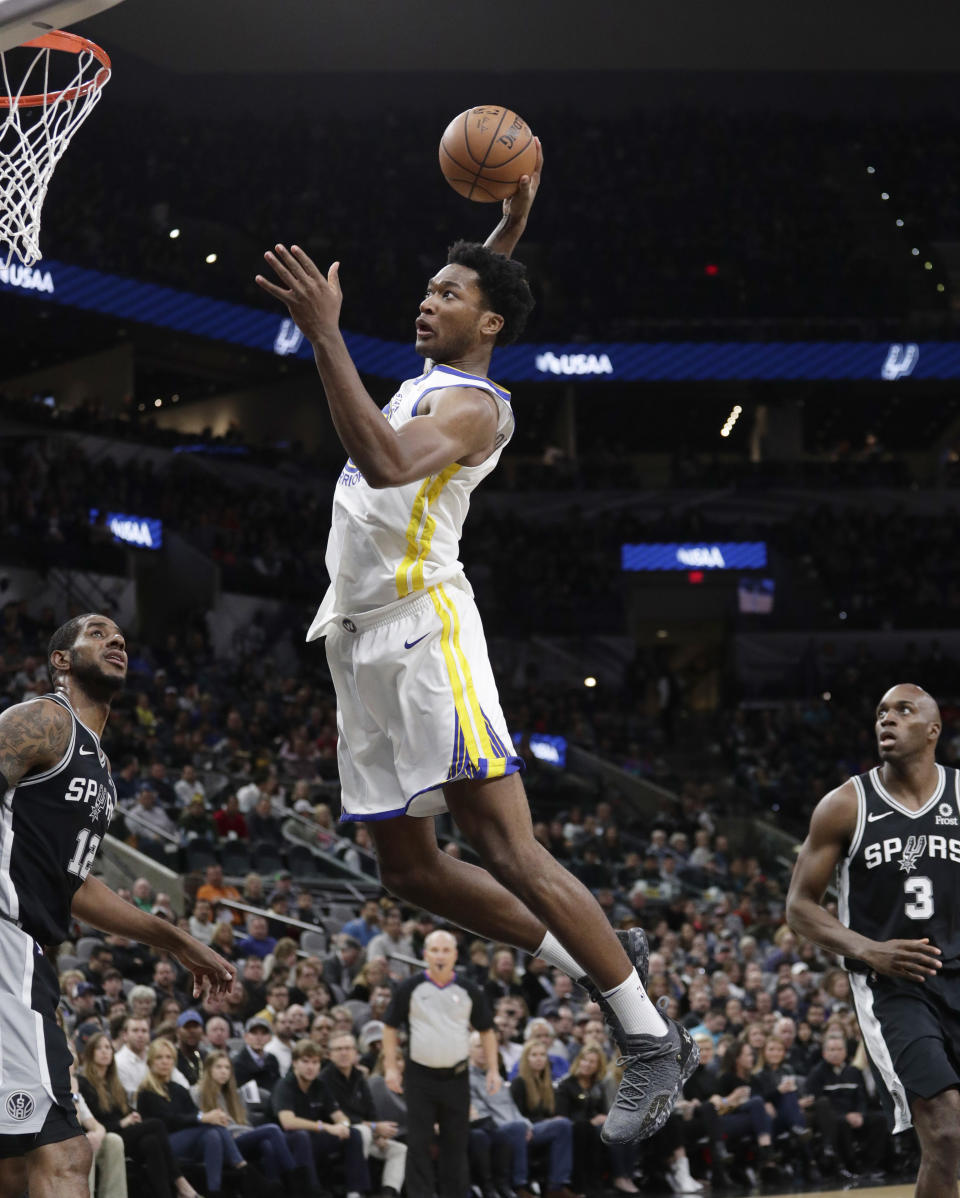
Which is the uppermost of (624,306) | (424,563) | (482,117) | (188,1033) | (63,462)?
(624,306)

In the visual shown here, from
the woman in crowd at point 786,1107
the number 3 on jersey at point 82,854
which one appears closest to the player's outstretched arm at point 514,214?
the number 3 on jersey at point 82,854

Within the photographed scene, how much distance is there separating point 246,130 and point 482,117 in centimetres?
2561

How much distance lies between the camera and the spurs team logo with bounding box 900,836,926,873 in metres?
5.35

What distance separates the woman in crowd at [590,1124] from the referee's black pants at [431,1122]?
1.09 meters

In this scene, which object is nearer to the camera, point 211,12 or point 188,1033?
point 188,1033

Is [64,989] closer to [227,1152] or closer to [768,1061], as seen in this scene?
[227,1152]

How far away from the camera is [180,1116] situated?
8.75m

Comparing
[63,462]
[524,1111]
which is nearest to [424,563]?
[524,1111]

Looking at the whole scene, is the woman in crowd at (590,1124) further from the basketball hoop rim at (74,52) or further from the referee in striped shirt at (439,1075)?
the basketball hoop rim at (74,52)

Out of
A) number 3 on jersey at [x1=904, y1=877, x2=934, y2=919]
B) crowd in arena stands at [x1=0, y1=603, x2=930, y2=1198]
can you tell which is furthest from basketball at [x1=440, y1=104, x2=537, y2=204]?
crowd in arena stands at [x1=0, y1=603, x2=930, y2=1198]

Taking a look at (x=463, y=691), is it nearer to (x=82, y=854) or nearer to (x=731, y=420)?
(x=82, y=854)

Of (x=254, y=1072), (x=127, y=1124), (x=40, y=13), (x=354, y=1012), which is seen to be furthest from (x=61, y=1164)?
(x=354, y=1012)

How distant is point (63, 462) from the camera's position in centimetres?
2392

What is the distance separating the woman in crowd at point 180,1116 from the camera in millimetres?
8688
